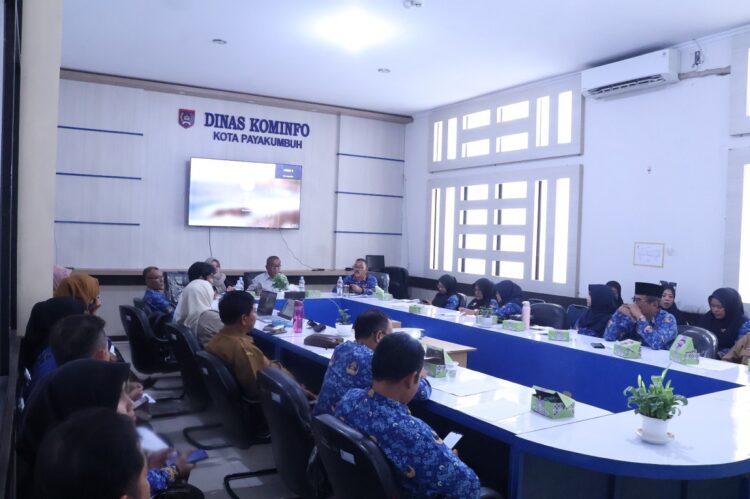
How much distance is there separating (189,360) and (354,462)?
223 centimetres

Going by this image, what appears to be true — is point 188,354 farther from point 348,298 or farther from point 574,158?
point 574,158

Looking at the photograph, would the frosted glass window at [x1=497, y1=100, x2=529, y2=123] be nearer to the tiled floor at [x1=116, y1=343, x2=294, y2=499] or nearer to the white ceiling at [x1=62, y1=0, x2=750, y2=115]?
the white ceiling at [x1=62, y1=0, x2=750, y2=115]

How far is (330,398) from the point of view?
8.68 feet

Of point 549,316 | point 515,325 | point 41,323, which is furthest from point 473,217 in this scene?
point 41,323

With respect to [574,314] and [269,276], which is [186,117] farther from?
[574,314]

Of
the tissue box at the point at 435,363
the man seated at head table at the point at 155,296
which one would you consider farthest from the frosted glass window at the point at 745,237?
the man seated at head table at the point at 155,296

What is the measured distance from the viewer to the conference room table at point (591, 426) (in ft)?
6.57

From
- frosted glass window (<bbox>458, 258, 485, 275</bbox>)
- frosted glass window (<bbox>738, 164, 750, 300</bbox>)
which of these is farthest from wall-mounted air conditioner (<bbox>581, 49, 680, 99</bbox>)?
frosted glass window (<bbox>458, 258, 485, 275</bbox>)

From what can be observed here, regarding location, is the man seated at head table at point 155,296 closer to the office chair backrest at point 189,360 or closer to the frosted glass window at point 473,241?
the office chair backrest at point 189,360

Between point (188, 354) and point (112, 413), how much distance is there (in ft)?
9.16

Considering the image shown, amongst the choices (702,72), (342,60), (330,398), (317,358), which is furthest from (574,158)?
(330,398)

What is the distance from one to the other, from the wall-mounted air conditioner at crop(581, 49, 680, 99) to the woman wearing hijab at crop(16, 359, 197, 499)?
5.77 meters

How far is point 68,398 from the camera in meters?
1.81

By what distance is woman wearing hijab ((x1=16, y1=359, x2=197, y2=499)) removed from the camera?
1801 millimetres
